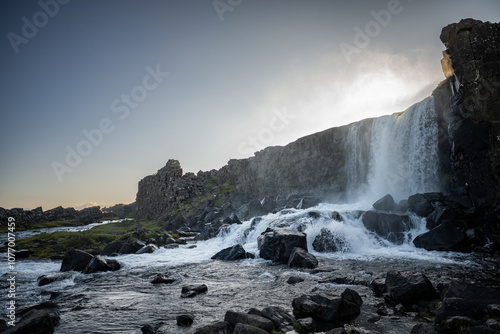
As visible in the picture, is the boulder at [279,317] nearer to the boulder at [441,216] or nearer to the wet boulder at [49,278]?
the wet boulder at [49,278]

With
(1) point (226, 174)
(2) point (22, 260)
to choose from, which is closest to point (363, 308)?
(2) point (22, 260)

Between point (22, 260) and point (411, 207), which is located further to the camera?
point (411, 207)

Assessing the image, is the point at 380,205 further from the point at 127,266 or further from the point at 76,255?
the point at 76,255

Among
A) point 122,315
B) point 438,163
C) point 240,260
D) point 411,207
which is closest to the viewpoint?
point 122,315

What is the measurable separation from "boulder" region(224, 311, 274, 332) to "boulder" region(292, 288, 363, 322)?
172cm

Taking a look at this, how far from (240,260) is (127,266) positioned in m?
10.2

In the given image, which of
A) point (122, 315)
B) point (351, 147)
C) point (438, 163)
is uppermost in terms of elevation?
point (351, 147)

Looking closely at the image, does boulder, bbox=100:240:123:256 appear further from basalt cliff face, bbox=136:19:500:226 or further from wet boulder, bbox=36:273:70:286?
basalt cliff face, bbox=136:19:500:226

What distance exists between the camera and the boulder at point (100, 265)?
63.7 ft

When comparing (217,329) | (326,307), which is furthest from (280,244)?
(217,329)

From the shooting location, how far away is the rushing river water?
9.98 metres

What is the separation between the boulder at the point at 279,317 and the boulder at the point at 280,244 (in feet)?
37.6

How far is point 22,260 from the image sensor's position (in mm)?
26016

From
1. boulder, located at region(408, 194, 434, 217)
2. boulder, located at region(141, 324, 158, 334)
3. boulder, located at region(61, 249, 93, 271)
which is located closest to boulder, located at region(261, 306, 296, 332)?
boulder, located at region(141, 324, 158, 334)
